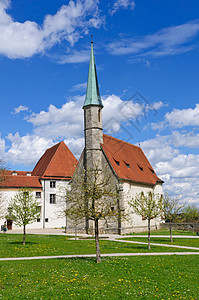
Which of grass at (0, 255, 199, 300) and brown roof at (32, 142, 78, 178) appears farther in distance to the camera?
brown roof at (32, 142, 78, 178)

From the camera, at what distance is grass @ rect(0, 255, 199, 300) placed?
11242 millimetres

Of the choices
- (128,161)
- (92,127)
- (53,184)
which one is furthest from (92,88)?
(53,184)

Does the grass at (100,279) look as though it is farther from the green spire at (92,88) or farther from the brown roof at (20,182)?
the brown roof at (20,182)

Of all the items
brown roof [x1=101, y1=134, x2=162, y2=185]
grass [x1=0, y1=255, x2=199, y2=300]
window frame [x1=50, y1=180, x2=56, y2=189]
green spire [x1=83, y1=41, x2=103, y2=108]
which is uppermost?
green spire [x1=83, y1=41, x2=103, y2=108]

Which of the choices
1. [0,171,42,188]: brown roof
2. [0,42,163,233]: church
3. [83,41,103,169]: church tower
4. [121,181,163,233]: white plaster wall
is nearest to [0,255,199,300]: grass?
[0,42,163,233]: church

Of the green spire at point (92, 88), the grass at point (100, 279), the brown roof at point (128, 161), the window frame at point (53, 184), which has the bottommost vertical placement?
the grass at point (100, 279)

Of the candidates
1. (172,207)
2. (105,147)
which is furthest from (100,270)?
(105,147)

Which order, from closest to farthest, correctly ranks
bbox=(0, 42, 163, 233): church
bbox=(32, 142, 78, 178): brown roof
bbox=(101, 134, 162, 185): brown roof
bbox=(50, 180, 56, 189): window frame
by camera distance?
bbox=(0, 42, 163, 233): church, bbox=(101, 134, 162, 185): brown roof, bbox=(50, 180, 56, 189): window frame, bbox=(32, 142, 78, 178): brown roof

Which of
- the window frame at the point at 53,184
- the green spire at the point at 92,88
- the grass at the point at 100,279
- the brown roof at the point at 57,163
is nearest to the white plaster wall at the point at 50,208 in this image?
the window frame at the point at 53,184

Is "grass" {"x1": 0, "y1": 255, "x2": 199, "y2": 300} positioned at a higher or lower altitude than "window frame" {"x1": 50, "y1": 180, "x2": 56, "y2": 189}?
lower

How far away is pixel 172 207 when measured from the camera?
32844 millimetres

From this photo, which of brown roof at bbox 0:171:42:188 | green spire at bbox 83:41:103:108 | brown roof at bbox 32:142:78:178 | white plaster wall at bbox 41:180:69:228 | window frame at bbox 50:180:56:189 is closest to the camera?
green spire at bbox 83:41:103:108

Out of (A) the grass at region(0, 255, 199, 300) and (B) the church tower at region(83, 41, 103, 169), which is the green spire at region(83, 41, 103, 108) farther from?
(A) the grass at region(0, 255, 199, 300)

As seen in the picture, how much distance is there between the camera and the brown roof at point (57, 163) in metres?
56.4
